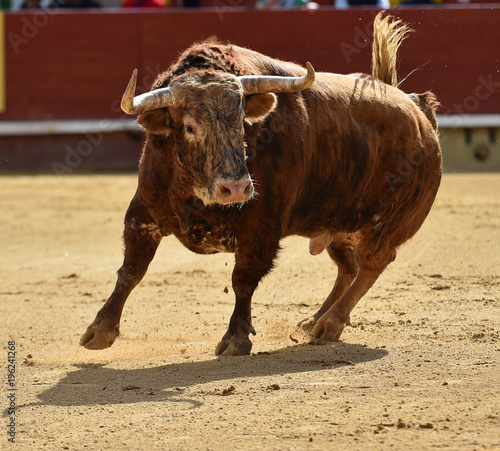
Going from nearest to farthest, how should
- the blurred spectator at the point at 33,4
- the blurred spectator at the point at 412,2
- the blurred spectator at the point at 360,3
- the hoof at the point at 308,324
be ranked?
the hoof at the point at 308,324, the blurred spectator at the point at 412,2, the blurred spectator at the point at 360,3, the blurred spectator at the point at 33,4

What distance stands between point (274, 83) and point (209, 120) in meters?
0.38

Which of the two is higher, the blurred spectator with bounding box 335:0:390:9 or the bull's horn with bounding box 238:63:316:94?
the blurred spectator with bounding box 335:0:390:9

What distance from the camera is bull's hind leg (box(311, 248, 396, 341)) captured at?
434 centimetres

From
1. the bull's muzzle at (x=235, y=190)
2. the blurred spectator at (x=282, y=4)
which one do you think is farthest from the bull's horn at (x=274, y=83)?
the blurred spectator at (x=282, y=4)

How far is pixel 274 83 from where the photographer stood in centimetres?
396

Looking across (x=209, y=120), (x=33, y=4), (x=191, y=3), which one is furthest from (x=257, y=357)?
(x=33, y=4)

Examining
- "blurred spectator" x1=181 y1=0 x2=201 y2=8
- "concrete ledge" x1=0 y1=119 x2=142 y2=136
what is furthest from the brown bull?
"blurred spectator" x1=181 y1=0 x2=201 y2=8

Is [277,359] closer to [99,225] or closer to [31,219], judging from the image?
[99,225]

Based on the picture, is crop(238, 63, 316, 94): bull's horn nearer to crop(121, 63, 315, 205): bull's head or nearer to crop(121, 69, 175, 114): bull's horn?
crop(121, 63, 315, 205): bull's head

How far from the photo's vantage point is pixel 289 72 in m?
4.34

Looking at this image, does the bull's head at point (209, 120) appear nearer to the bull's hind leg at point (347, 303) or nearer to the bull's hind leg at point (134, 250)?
the bull's hind leg at point (134, 250)

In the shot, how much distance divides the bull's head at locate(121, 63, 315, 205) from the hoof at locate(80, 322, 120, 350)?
27.9 inches

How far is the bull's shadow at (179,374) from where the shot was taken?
3379 mm

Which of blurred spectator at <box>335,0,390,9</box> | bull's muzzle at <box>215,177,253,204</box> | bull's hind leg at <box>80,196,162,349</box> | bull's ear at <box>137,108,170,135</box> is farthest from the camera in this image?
blurred spectator at <box>335,0,390,9</box>
